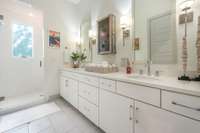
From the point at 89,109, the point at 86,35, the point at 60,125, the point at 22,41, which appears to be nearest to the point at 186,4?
the point at 89,109

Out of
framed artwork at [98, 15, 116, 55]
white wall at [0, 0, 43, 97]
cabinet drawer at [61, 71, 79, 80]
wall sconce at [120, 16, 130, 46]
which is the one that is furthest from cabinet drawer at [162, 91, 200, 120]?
white wall at [0, 0, 43, 97]

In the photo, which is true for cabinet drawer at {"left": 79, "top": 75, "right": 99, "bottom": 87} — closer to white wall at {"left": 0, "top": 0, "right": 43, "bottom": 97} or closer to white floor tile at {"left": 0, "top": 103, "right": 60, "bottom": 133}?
white floor tile at {"left": 0, "top": 103, "right": 60, "bottom": 133}

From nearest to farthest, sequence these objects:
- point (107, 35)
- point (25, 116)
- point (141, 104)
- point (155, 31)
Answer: point (141, 104)
point (155, 31)
point (25, 116)
point (107, 35)

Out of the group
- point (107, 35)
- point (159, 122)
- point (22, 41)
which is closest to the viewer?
point (159, 122)

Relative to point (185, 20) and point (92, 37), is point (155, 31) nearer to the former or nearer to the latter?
point (185, 20)

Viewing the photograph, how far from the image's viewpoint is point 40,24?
136 inches

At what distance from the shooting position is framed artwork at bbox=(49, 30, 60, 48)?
3.36 m

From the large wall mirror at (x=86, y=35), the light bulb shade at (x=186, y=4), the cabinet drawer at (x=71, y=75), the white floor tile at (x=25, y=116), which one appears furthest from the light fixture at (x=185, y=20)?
the white floor tile at (x=25, y=116)

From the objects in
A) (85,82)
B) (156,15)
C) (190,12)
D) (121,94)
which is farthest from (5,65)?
(190,12)

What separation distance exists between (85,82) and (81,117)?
71 cm

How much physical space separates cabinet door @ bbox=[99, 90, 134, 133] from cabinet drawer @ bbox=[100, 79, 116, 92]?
6 centimetres

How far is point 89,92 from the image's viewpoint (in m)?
1.97

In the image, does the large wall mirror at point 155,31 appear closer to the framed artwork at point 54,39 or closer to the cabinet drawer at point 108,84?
the cabinet drawer at point 108,84

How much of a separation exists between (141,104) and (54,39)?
306cm
